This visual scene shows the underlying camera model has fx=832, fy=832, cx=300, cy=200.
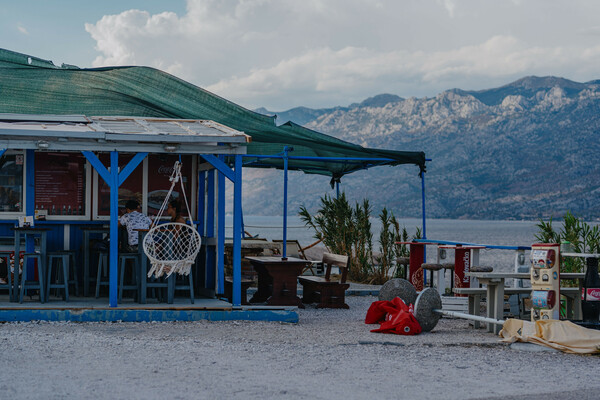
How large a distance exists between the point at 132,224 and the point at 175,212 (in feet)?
1.69

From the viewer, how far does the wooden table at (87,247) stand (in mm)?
9930

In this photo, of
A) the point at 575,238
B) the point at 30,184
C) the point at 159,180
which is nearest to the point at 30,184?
the point at 30,184

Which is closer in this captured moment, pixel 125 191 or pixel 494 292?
pixel 494 292

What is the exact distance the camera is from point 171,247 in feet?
29.8

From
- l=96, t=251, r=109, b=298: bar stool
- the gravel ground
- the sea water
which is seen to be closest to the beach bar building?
l=96, t=251, r=109, b=298: bar stool

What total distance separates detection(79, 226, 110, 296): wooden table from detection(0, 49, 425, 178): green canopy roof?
258cm

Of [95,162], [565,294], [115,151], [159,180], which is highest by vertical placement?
[115,151]

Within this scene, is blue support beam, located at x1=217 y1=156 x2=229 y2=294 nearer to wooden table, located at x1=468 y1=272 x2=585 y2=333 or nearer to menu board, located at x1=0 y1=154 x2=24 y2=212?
menu board, located at x1=0 y1=154 x2=24 y2=212

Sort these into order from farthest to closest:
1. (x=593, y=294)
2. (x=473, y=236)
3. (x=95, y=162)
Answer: (x=473, y=236), (x=95, y=162), (x=593, y=294)

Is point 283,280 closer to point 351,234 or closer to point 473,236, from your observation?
point 351,234

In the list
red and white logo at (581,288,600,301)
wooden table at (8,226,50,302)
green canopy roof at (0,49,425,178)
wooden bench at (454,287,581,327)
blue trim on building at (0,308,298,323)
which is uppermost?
green canopy roof at (0,49,425,178)

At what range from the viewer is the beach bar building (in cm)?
909

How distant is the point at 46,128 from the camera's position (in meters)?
9.01

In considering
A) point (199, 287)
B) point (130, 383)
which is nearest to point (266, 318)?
point (199, 287)
